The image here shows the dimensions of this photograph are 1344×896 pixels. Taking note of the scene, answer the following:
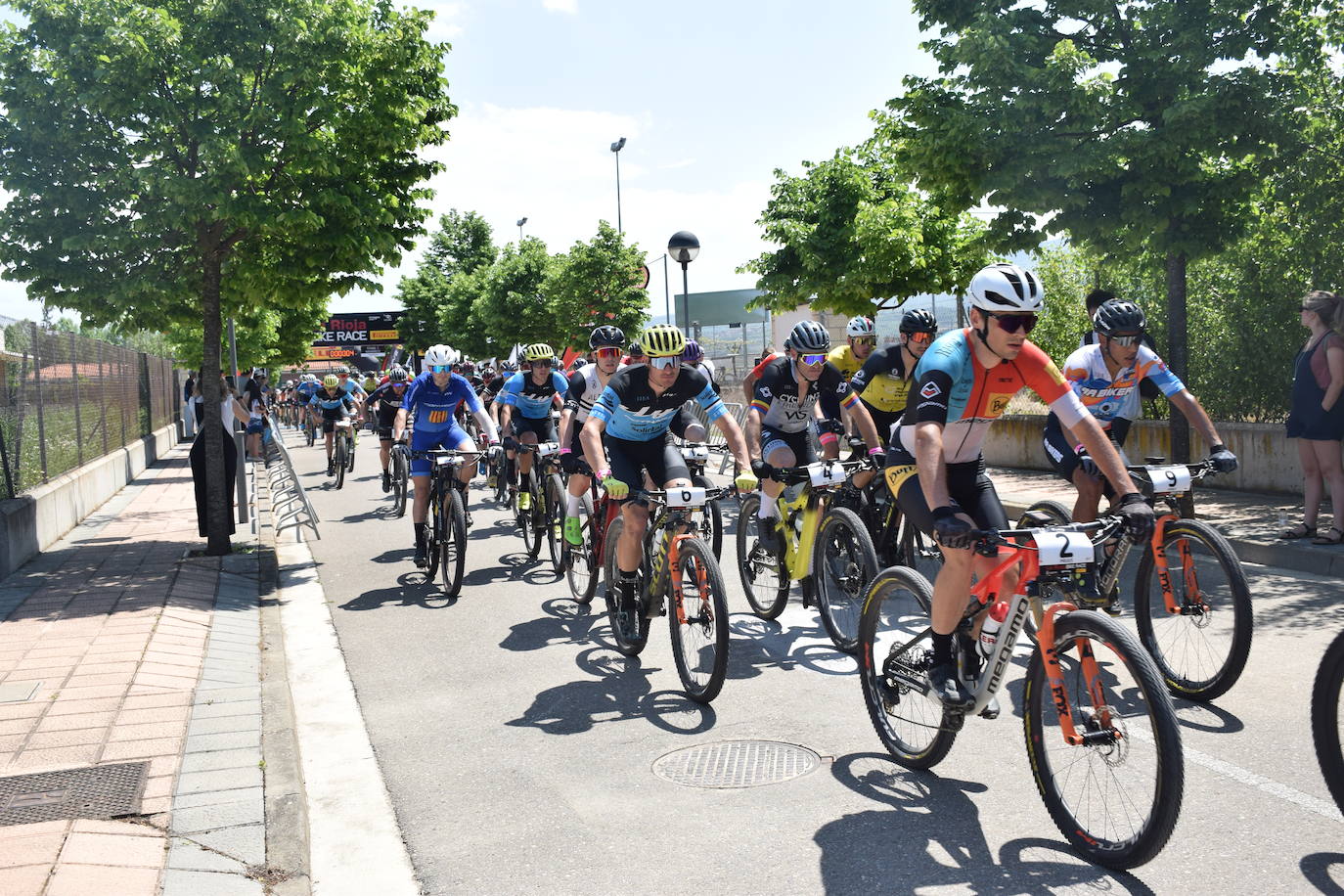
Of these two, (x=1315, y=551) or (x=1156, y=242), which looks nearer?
(x=1315, y=551)

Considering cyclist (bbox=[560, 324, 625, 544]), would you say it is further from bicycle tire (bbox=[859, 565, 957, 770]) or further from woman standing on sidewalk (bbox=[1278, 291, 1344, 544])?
woman standing on sidewalk (bbox=[1278, 291, 1344, 544])

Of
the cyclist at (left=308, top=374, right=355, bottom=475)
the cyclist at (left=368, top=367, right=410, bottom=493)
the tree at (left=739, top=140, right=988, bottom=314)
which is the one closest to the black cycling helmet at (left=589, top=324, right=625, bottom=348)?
the cyclist at (left=368, top=367, right=410, bottom=493)

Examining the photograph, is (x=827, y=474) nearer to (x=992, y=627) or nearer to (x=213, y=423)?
(x=992, y=627)

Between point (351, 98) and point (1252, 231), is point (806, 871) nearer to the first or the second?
point (351, 98)

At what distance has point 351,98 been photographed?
10.8 metres

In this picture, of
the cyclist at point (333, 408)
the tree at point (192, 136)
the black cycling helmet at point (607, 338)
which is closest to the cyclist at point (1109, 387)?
the black cycling helmet at point (607, 338)

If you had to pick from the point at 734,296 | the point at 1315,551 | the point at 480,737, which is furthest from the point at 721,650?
the point at 734,296

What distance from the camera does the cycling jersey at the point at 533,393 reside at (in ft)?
38.6

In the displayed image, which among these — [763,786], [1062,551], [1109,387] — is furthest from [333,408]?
[1062,551]

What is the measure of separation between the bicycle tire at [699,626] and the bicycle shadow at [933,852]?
3.89 ft

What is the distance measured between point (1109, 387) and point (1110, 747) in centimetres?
334

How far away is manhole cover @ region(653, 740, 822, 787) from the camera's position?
4.85m

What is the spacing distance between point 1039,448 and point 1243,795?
39.9ft

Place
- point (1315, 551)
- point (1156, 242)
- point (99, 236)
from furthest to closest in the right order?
point (1156, 242) < point (99, 236) < point (1315, 551)
